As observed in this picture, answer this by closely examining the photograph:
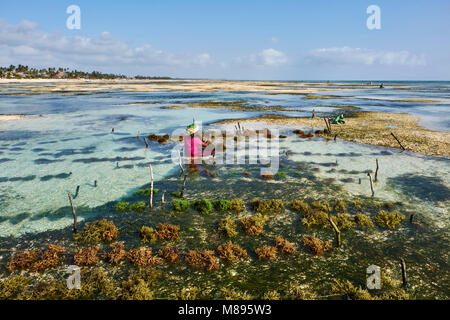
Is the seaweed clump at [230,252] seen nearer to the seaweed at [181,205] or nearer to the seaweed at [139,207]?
the seaweed at [181,205]

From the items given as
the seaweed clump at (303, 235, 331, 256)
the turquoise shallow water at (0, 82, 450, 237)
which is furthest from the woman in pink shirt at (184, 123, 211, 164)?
the seaweed clump at (303, 235, 331, 256)

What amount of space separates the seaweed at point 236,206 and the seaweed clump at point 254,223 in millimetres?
1166

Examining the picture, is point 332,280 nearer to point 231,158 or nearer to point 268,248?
point 268,248

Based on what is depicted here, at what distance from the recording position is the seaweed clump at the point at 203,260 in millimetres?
10943

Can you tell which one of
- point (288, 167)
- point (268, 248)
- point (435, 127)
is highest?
point (435, 127)

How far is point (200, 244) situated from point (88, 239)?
19.6 feet

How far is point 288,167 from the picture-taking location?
23.4 metres

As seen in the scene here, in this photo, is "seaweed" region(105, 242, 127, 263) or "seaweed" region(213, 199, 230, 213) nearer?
"seaweed" region(105, 242, 127, 263)

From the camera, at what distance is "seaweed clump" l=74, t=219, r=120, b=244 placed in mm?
12883

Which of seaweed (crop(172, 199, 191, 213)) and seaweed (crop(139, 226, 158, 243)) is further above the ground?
seaweed (crop(172, 199, 191, 213))

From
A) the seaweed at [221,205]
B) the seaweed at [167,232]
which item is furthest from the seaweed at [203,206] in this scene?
the seaweed at [167,232]

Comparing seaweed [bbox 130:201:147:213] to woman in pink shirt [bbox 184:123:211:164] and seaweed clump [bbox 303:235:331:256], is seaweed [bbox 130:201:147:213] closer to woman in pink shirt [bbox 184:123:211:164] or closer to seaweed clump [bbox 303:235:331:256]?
woman in pink shirt [bbox 184:123:211:164]

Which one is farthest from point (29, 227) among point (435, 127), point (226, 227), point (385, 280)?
point (435, 127)

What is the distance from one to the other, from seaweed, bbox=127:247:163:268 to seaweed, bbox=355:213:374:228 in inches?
445
